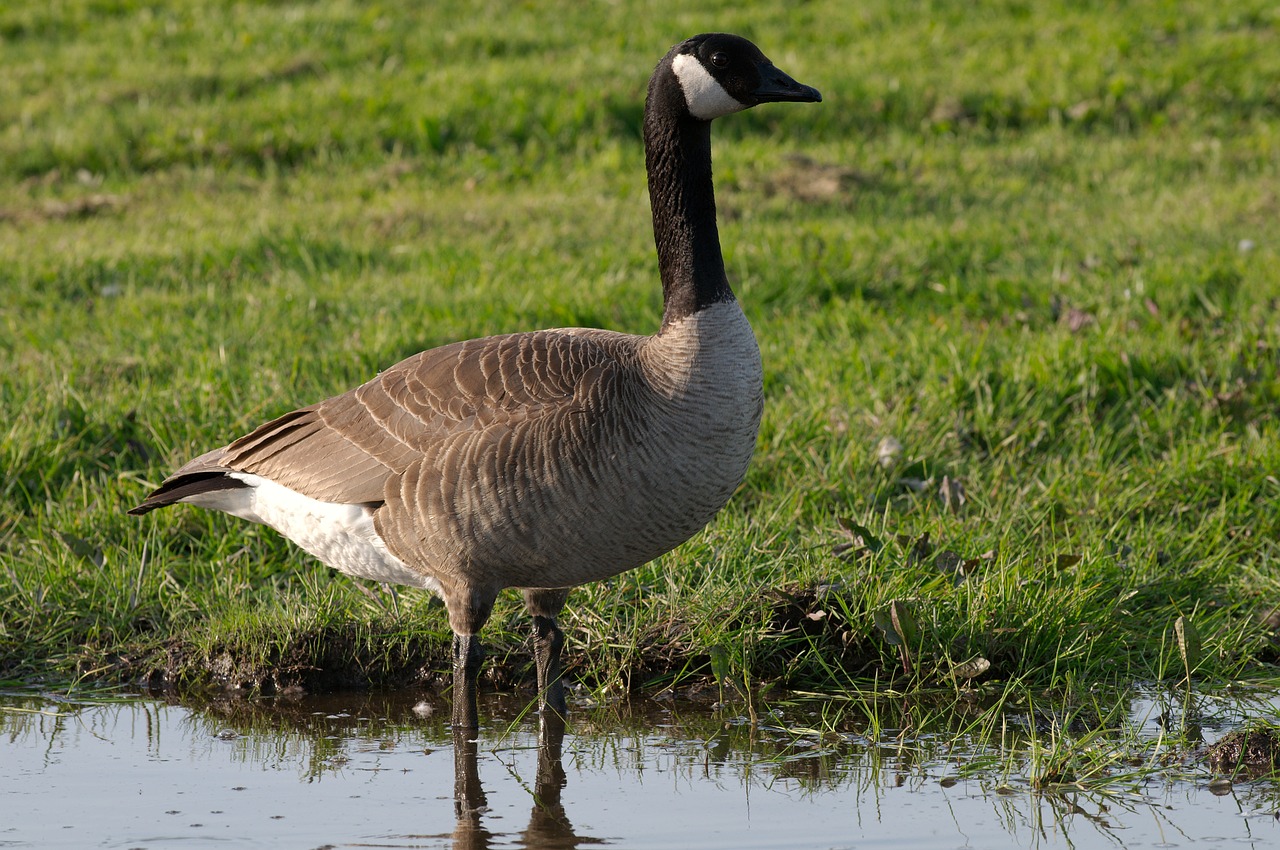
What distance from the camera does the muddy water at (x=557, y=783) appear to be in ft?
13.0

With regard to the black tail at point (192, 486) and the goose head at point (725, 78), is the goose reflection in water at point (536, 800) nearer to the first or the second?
the black tail at point (192, 486)

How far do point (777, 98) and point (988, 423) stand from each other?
228 cm

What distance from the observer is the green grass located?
521 centimetres

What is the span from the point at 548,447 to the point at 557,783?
983 millimetres

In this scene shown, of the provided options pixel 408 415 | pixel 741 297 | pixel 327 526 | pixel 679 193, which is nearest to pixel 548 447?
pixel 408 415

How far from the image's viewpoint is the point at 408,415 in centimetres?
470

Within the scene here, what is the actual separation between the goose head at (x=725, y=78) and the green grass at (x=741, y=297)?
60.3 inches

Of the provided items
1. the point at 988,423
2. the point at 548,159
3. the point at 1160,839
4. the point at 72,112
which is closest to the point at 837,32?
the point at 548,159

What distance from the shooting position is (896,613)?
4.80 metres

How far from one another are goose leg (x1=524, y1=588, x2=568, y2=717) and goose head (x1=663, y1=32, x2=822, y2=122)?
5.37 ft

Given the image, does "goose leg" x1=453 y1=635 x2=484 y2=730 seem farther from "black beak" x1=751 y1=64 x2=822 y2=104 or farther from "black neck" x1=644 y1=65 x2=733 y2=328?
"black beak" x1=751 y1=64 x2=822 y2=104

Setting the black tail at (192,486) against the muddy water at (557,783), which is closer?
the muddy water at (557,783)

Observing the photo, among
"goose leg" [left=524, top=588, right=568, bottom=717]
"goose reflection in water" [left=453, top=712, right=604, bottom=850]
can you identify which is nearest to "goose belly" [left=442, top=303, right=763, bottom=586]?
"goose leg" [left=524, top=588, right=568, bottom=717]

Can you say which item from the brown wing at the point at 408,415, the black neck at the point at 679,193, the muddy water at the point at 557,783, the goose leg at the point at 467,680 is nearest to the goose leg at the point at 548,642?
the muddy water at the point at 557,783
